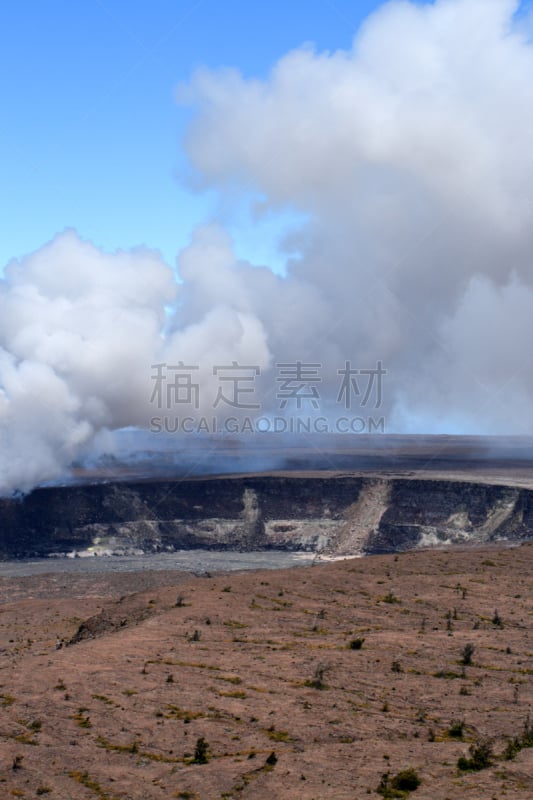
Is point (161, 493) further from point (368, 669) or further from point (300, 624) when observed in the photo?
point (368, 669)

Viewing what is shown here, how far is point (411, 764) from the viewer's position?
24.5 metres

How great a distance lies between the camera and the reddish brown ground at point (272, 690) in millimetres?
23828

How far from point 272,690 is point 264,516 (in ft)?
217

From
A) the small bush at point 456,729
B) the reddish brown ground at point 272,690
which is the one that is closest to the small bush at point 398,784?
the reddish brown ground at point 272,690

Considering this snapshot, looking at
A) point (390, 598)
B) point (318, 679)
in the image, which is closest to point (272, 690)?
point (318, 679)

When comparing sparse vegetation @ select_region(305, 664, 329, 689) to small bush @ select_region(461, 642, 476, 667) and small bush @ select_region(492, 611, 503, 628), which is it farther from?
small bush @ select_region(492, 611, 503, 628)

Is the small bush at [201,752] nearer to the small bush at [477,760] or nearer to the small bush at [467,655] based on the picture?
the small bush at [477,760]

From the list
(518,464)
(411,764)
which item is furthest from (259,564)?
(518,464)

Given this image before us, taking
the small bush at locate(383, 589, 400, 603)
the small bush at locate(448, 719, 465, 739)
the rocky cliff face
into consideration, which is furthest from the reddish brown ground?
the rocky cliff face

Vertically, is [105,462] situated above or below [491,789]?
above

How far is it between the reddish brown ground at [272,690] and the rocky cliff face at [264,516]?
36.4 metres

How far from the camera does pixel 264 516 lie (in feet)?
322

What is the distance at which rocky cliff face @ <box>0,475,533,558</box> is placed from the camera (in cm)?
8988

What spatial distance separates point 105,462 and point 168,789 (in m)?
117
